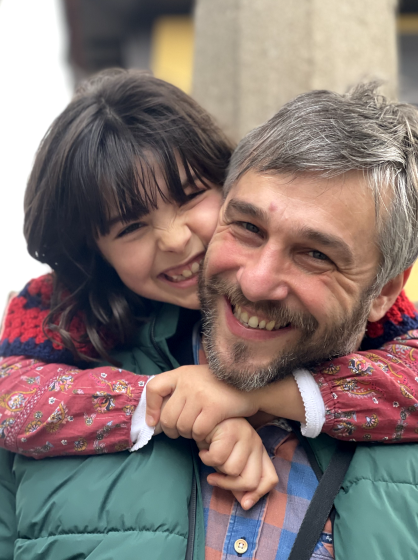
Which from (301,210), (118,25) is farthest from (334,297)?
(118,25)

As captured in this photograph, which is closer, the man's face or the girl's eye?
the man's face

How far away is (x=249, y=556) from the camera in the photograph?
155cm

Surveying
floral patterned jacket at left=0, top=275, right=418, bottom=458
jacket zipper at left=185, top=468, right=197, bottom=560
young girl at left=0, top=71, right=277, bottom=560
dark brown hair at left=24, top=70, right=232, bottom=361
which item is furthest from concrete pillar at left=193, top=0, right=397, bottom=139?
jacket zipper at left=185, top=468, right=197, bottom=560

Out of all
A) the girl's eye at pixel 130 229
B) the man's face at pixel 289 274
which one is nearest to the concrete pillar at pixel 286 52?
the girl's eye at pixel 130 229

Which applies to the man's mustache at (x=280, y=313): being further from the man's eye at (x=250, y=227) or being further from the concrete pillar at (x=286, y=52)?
the concrete pillar at (x=286, y=52)

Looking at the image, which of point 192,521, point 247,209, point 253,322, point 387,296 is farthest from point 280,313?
point 192,521

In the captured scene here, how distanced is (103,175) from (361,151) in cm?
87

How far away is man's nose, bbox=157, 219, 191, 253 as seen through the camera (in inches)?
73.4

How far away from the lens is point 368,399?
5.25 feet

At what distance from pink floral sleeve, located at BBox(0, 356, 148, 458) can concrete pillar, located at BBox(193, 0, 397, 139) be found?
1.70m

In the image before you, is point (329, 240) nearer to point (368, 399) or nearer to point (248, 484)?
point (368, 399)

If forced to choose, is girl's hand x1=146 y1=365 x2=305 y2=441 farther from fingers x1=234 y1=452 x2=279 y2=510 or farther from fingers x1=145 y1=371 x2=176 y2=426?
fingers x1=234 y1=452 x2=279 y2=510

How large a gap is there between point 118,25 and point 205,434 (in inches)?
226

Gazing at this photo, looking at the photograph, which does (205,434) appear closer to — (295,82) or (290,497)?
(290,497)
